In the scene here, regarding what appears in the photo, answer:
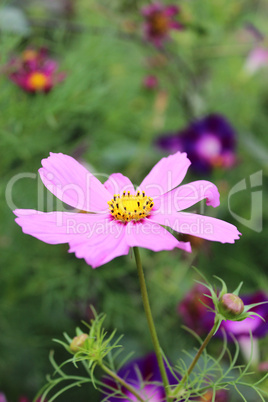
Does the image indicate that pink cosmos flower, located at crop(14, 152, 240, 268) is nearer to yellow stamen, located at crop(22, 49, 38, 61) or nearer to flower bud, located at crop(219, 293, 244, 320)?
flower bud, located at crop(219, 293, 244, 320)

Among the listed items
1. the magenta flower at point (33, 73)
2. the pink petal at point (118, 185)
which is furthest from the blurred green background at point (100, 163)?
the pink petal at point (118, 185)

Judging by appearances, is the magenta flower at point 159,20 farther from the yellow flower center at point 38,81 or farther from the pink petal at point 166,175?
the pink petal at point 166,175

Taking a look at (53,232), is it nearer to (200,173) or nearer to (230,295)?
(230,295)

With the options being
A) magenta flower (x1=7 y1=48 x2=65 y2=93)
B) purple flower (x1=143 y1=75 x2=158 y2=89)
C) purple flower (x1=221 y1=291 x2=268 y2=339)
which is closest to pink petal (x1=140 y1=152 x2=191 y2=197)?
purple flower (x1=221 y1=291 x2=268 y2=339)

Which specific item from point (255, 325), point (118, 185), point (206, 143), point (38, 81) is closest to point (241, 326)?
point (255, 325)

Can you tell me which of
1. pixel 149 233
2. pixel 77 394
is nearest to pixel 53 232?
pixel 149 233

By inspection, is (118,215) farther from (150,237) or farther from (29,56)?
(29,56)
